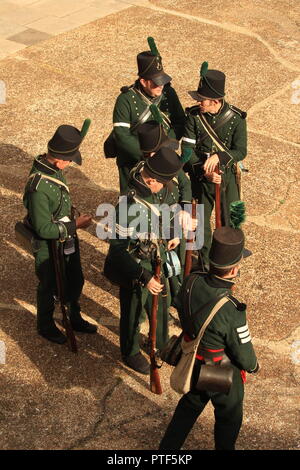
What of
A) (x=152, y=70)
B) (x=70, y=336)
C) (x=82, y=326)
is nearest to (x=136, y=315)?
(x=70, y=336)

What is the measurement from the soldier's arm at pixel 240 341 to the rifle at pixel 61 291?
2046 mm

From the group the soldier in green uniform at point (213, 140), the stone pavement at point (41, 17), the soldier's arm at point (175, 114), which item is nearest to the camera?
the soldier in green uniform at point (213, 140)

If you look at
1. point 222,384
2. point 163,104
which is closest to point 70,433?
point 222,384

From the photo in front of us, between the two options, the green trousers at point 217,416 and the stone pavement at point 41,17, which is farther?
the stone pavement at point 41,17

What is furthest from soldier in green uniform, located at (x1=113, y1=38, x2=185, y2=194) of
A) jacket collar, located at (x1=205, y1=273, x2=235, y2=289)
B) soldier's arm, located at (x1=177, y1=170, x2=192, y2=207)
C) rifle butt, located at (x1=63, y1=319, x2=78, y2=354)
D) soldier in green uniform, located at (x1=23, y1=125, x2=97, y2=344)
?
jacket collar, located at (x1=205, y1=273, x2=235, y2=289)

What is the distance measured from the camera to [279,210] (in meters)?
9.94

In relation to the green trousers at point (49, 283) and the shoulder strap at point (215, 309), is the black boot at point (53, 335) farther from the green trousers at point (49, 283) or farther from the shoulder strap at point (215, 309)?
the shoulder strap at point (215, 309)

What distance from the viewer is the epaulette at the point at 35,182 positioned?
7.02 m

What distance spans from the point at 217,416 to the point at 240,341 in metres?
0.74

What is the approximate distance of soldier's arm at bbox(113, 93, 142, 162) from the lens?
326 inches

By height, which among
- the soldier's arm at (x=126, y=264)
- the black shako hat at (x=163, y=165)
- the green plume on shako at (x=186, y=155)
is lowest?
the soldier's arm at (x=126, y=264)

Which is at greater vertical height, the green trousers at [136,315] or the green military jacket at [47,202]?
the green military jacket at [47,202]

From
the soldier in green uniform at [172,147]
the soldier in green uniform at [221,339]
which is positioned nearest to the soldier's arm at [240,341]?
the soldier in green uniform at [221,339]

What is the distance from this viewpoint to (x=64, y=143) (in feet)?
23.1
